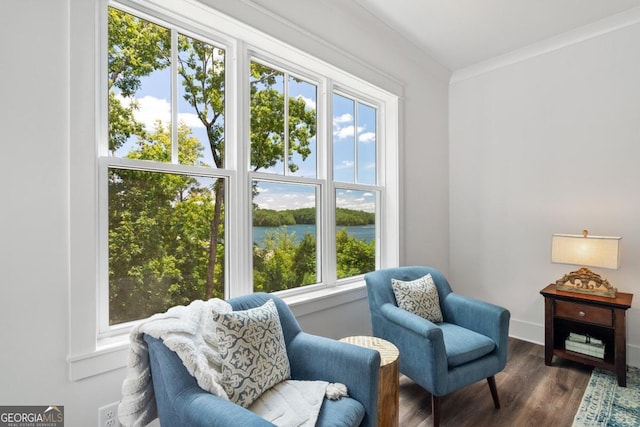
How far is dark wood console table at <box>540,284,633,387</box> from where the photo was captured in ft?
7.52

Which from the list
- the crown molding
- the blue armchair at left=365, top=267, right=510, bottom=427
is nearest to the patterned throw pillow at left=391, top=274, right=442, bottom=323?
the blue armchair at left=365, top=267, right=510, bottom=427

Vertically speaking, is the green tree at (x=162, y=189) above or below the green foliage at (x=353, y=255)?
above

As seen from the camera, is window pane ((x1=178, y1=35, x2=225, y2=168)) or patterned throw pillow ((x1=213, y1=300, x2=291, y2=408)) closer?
patterned throw pillow ((x1=213, y1=300, x2=291, y2=408))

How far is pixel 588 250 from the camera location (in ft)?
8.10

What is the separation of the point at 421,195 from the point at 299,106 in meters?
1.60

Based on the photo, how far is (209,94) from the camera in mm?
1923

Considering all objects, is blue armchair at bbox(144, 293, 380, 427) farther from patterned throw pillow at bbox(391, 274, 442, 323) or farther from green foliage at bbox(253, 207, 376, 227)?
patterned throw pillow at bbox(391, 274, 442, 323)

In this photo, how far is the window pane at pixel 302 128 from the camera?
7.70ft

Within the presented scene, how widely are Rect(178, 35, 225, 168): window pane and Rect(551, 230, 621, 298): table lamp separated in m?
2.72

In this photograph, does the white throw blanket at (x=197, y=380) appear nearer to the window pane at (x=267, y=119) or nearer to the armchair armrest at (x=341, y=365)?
the armchair armrest at (x=341, y=365)

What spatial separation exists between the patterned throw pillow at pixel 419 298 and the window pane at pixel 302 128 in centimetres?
107

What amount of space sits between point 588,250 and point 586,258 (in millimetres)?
64

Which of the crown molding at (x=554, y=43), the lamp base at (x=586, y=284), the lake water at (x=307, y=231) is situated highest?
the crown molding at (x=554, y=43)

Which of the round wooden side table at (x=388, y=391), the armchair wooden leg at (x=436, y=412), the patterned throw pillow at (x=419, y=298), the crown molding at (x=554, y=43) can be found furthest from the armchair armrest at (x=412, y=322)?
the crown molding at (x=554, y=43)
